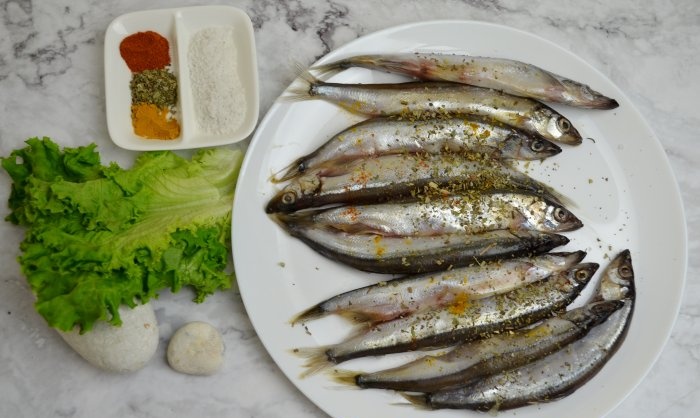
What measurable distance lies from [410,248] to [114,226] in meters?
1.23

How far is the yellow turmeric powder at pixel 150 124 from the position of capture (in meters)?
2.72

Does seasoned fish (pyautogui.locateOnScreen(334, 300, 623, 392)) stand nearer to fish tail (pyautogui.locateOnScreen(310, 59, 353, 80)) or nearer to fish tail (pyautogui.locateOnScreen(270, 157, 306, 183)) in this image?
fish tail (pyautogui.locateOnScreen(270, 157, 306, 183))

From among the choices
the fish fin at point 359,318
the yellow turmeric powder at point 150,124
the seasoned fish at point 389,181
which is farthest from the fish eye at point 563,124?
the yellow turmeric powder at point 150,124

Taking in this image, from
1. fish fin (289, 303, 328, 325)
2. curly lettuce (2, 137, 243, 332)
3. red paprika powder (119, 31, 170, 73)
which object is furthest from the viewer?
red paprika powder (119, 31, 170, 73)

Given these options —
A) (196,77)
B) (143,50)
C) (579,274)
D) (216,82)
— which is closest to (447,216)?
(579,274)

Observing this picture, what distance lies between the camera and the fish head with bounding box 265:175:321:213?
263 centimetres

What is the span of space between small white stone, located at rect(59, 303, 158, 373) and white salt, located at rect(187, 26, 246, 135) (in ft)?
2.84

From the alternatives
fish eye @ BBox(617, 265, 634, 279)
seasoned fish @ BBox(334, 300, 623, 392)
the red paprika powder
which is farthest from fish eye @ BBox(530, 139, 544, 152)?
the red paprika powder

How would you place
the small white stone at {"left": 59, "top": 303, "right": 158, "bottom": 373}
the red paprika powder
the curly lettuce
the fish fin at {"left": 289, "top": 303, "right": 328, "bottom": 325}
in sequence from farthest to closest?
the red paprika powder
the fish fin at {"left": 289, "top": 303, "right": 328, "bottom": 325}
the small white stone at {"left": 59, "top": 303, "right": 158, "bottom": 373}
the curly lettuce

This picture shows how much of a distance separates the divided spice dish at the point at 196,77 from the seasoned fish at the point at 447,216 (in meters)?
0.50

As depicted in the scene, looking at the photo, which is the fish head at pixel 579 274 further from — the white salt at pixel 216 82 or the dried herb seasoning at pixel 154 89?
the dried herb seasoning at pixel 154 89

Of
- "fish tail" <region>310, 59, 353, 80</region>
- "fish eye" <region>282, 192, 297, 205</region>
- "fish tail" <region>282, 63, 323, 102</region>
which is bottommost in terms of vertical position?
"fish eye" <region>282, 192, 297, 205</region>

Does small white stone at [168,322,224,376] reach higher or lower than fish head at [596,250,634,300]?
→ lower

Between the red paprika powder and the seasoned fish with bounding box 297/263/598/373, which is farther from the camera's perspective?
the red paprika powder
